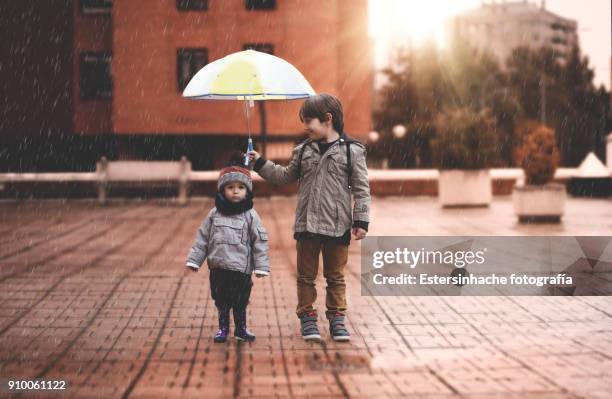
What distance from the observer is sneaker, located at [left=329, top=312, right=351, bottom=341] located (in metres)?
6.41

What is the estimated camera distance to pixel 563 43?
464ft

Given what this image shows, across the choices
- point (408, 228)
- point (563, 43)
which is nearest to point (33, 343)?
point (408, 228)

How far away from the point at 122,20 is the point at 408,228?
17746 mm

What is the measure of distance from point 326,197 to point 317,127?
0.50 meters

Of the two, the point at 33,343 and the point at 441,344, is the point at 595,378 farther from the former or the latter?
the point at 33,343

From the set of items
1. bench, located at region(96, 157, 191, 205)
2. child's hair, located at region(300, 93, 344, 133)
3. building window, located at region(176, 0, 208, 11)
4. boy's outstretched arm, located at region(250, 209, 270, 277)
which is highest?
building window, located at region(176, 0, 208, 11)

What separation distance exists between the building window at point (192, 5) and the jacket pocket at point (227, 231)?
81.4ft

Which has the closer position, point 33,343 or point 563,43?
point 33,343

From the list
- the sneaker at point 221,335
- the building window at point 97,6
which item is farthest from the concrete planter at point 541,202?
the building window at point 97,6

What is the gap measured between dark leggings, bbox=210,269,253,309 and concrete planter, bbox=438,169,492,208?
45.0 ft

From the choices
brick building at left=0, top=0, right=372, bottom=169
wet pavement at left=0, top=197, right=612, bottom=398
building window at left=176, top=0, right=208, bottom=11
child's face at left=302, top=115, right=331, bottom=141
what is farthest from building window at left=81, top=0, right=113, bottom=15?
child's face at left=302, top=115, right=331, bottom=141

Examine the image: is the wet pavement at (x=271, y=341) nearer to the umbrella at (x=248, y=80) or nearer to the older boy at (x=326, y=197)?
the older boy at (x=326, y=197)

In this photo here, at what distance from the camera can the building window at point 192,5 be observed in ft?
98.5

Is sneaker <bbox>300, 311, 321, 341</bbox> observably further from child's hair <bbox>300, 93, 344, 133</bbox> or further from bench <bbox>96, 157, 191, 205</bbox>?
bench <bbox>96, 157, 191, 205</bbox>
